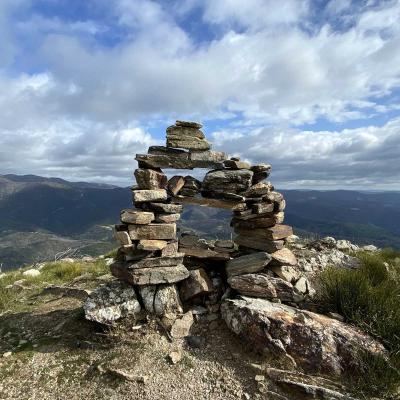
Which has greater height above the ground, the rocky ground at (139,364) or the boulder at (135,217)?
the boulder at (135,217)

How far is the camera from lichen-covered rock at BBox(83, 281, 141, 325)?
10508 mm

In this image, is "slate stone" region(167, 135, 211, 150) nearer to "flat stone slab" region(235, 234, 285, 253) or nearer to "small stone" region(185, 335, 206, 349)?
"flat stone slab" region(235, 234, 285, 253)

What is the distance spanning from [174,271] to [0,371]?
5.22 metres

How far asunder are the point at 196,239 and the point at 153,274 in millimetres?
2265

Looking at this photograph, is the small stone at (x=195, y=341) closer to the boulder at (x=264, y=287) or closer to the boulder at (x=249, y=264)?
the boulder at (x=264, y=287)

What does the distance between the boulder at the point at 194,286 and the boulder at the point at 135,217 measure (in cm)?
222

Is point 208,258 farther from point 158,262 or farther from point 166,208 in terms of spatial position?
point 166,208

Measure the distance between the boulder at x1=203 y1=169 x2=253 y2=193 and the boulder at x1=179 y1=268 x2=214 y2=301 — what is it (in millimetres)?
2849

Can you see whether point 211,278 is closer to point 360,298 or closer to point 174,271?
point 174,271

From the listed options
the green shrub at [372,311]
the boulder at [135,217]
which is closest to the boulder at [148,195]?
the boulder at [135,217]

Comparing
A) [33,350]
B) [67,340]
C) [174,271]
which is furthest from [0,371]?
[174,271]

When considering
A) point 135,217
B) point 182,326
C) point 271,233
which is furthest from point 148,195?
point 271,233

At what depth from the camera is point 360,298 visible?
10555mm

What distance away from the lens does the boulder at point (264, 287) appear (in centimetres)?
1112
